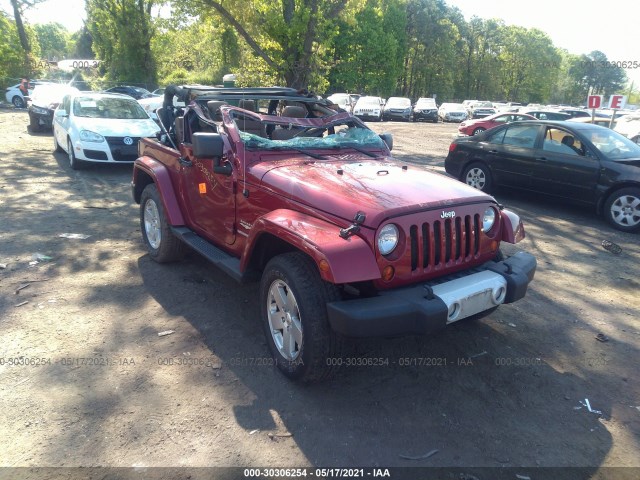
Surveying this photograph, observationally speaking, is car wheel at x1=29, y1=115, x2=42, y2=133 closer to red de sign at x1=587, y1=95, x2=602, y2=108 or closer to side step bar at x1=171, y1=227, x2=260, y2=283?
side step bar at x1=171, y1=227, x2=260, y2=283

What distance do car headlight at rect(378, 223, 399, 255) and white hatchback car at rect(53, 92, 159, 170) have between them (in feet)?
27.0

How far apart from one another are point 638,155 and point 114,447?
8405mm

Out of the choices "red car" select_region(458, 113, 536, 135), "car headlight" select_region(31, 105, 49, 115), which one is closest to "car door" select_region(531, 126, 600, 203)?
"red car" select_region(458, 113, 536, 135)

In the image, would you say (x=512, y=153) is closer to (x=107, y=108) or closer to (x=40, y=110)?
(x=107, y=108)

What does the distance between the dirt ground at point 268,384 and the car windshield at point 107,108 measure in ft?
19.1

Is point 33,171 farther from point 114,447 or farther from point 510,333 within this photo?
point 510,333

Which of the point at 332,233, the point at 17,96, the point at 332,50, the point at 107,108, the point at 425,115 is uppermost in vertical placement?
the point at 332,50

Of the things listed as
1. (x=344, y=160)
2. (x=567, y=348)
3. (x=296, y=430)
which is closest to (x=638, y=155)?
(x=567, y=348)

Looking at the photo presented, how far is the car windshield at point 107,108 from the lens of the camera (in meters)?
10.8

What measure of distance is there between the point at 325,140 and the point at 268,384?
7.64ft

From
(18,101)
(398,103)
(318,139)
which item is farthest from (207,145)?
(398,103)

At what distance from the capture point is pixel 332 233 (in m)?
3.18

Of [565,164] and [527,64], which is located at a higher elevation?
[527,64]

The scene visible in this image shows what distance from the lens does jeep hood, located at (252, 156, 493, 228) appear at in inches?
130
